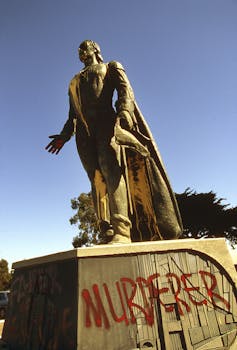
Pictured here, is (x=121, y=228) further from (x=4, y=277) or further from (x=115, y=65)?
(x=4, y=277)

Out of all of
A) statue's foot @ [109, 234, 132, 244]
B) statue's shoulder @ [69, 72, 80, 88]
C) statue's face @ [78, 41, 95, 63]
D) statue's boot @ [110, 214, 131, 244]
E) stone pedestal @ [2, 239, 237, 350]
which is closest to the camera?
stone pedestal @ [2, 239, 237, 350]

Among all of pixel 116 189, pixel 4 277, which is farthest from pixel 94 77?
pixel 4 277

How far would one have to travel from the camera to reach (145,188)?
3.53 metres

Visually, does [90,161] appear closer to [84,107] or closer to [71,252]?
[84,107]

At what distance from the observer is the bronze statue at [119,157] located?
10.9ft

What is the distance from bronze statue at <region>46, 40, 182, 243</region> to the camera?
331cm

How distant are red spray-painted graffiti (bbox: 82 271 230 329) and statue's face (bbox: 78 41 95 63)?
125 inches

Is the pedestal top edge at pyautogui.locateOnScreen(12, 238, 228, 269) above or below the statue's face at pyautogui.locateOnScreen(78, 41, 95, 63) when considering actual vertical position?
below

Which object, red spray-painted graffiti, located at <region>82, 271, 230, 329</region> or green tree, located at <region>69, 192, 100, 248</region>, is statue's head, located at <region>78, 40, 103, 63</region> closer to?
red spray-painted graffiti, located at <region>82, 271, 230, 329</region>

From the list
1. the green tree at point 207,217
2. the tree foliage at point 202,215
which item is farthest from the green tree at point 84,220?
the green tree at point 207,217

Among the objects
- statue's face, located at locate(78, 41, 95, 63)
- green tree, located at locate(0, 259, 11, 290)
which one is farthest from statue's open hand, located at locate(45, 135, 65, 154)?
green tree, located at locate(0, 259, 11, 290)

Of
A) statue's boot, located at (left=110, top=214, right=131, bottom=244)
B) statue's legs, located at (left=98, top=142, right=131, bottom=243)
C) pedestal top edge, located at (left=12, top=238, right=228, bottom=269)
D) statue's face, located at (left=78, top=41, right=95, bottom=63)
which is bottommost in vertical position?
pedestal top edge, located at (left=12, top=238, right=228, bottom=269)

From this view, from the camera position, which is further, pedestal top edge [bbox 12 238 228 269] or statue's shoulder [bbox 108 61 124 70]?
statue's shoulder [bbox 108 61 124 70]

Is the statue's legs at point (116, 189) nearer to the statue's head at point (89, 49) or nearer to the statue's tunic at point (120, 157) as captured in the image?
A: the statue's tunic at point (120, 157)
